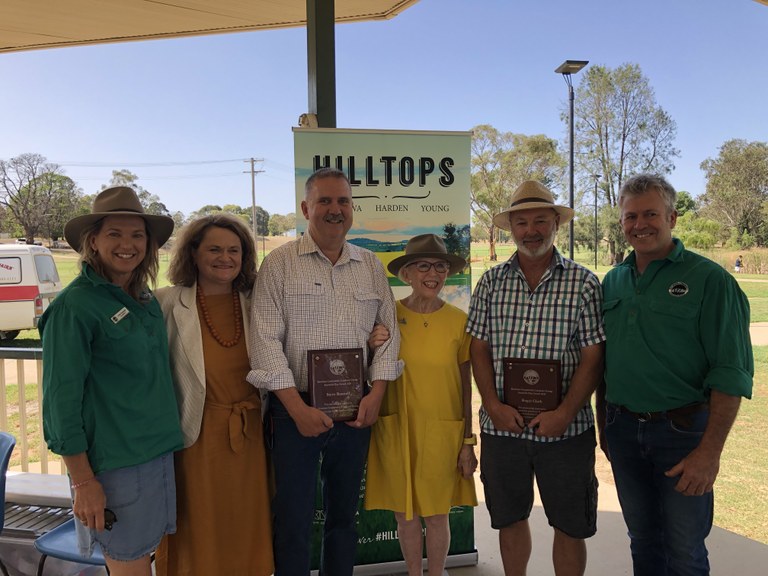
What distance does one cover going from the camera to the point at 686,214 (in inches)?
464

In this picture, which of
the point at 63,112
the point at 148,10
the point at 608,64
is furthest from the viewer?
the point at 63,112

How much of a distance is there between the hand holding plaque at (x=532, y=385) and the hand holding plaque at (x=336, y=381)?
572mm

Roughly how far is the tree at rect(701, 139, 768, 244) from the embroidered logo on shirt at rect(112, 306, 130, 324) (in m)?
12.6

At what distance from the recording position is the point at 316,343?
6.61ft

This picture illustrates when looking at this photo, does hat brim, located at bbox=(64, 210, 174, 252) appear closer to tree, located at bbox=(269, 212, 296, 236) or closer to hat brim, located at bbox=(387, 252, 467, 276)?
hat brim, located at bbox=(387, 252, 467, 276)

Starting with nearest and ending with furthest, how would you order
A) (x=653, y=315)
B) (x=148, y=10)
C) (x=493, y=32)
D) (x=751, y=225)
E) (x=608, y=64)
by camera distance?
(x=653, y=315) → (x=148, y=10) → (x=751, y=225) → (x=608, y=64) → (x=493, y=32)

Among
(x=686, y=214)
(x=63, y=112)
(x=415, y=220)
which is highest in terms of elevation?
(x=63, y=112)

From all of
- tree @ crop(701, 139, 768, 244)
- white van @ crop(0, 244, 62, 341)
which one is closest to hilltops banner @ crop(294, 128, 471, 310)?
tree @ crop(701, 139, 768, 244)

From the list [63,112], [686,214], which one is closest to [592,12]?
[686,214]

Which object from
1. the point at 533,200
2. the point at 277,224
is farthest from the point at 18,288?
the point at 533,200

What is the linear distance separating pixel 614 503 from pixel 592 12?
67.9 feet

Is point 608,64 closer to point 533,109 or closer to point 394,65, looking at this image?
point 533,109

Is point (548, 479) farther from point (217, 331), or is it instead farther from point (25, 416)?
point (25, 416)

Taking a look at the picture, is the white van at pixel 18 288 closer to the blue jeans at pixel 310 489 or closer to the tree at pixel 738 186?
the blue jeans at pixel 310 489
